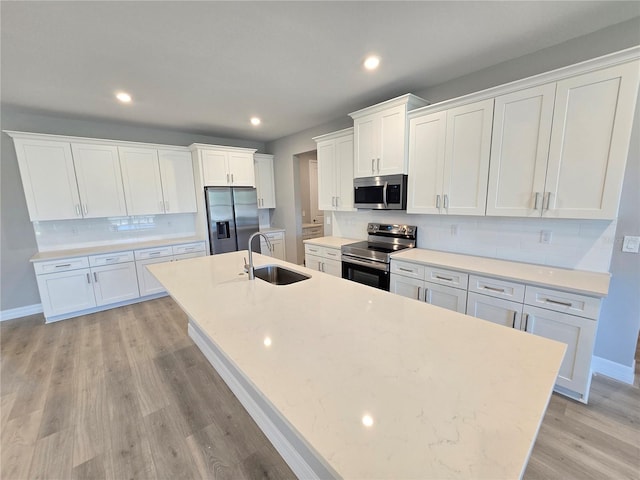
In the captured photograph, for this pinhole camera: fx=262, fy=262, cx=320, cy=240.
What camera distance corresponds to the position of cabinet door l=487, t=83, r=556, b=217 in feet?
6.59

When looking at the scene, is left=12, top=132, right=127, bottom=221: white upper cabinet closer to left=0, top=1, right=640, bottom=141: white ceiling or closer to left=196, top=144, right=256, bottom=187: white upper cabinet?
left=0, top=1, right=640, bottom=141: white ceiling

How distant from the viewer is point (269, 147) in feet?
18.0

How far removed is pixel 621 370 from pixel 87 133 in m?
6.46

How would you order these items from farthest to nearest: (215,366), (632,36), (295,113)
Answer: (295,113) → (215,366) → (632,36)

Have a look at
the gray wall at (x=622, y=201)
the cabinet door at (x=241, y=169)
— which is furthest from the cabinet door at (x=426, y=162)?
the cabinet door at (x=241, y=169)

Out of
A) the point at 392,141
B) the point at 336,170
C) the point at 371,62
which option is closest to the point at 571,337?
the point at 392,141

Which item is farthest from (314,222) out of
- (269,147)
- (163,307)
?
(163,307)

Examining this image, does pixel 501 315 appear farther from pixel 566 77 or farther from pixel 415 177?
pixel 566 77

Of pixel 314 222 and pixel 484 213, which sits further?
pixel 314 222

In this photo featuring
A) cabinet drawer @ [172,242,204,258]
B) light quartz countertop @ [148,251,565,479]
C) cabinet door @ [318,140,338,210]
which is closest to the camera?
light quartz countertop @ [148,251,565,479]

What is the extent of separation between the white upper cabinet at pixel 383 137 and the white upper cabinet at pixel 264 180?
8.31 ft

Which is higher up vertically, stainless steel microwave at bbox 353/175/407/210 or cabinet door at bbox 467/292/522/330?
stainless steel microwave at bbox 353/175/407/210

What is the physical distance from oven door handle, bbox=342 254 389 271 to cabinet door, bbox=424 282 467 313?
45cm

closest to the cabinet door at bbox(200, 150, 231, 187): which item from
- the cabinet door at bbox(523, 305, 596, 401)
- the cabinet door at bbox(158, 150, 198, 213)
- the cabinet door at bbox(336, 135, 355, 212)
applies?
the cabinet door at bbox(158, 150, 198, 213)
